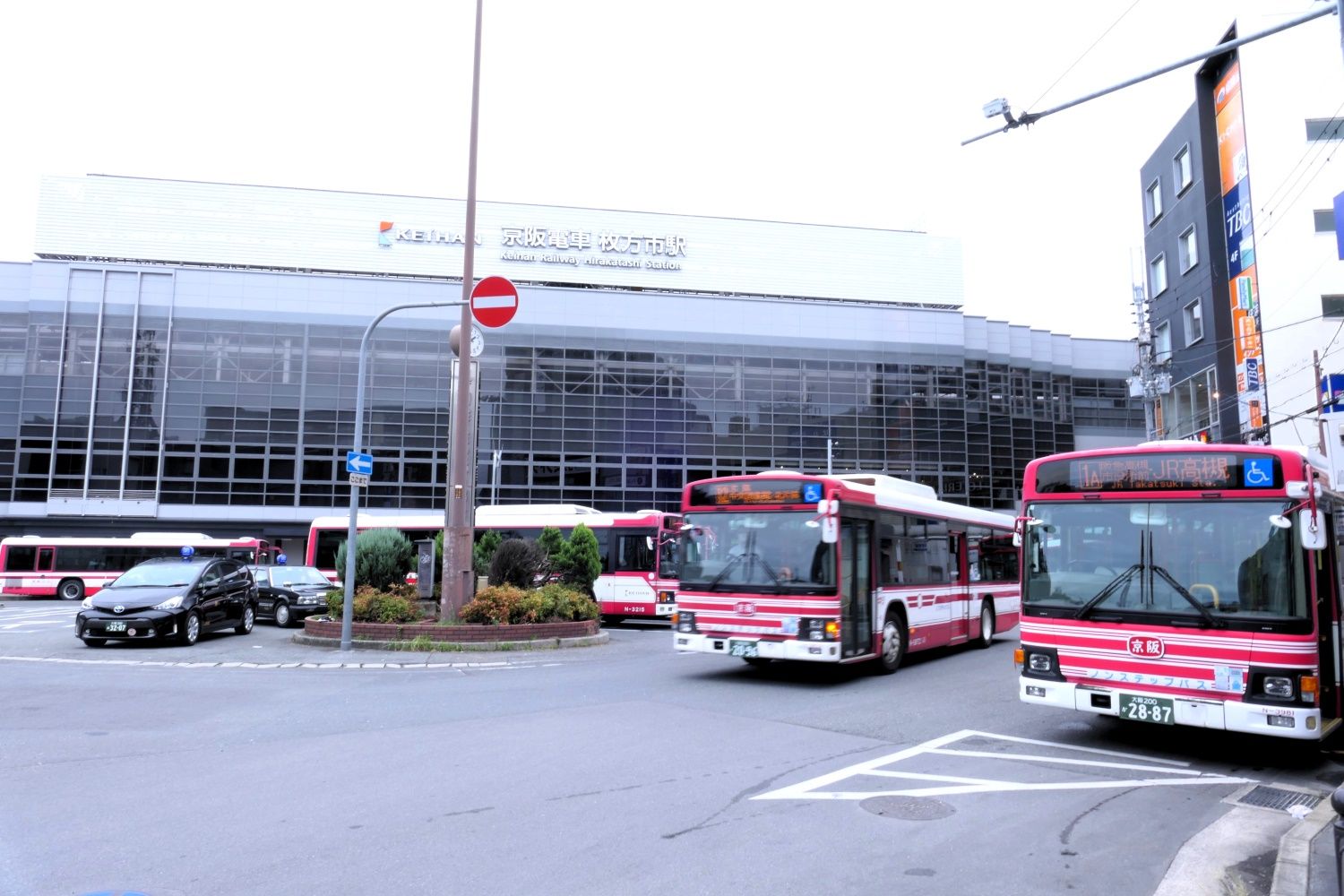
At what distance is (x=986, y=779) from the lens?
24.4 ft

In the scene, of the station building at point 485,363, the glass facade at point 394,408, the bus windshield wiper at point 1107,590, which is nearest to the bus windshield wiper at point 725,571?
the bus windshield wiper at point 1107,590

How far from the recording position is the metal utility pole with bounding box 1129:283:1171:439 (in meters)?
30.1

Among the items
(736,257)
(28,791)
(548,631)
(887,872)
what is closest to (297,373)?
(736,257)

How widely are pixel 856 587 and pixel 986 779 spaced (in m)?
5.20

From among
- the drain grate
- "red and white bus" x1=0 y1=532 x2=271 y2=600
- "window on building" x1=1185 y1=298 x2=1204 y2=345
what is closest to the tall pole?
the drain grate

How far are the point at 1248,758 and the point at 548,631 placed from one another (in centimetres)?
1185

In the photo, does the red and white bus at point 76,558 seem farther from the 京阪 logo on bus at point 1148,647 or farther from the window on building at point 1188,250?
the window on building at point 1188,250

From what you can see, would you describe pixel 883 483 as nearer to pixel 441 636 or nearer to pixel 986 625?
pixel 986 625

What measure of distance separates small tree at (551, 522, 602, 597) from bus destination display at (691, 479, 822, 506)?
366 inches

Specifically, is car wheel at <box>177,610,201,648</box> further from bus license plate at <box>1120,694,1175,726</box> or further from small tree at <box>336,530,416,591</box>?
bus license plate at <box>1120,694,1175,726</box>

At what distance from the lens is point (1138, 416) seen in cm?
6112

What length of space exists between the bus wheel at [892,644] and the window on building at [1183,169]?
2657 centimetres

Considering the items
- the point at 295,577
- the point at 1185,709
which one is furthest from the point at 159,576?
the point at 1185,709

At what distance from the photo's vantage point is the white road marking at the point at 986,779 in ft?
22.6
